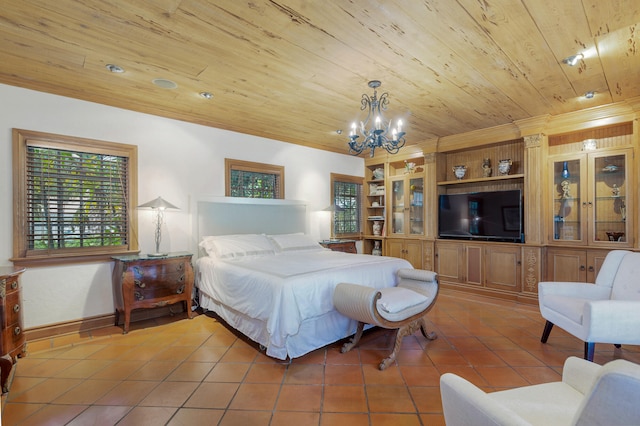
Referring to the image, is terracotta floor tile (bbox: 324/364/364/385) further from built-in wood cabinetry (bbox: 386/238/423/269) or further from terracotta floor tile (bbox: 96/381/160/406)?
built-in wood cabinetry (bbox: 386/238/423/269)

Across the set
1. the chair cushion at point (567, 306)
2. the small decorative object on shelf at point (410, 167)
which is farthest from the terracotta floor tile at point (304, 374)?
the small decorative object on shelf at point (410, 167)

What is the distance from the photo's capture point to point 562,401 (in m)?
1.21

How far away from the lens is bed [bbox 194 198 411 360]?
245 cm

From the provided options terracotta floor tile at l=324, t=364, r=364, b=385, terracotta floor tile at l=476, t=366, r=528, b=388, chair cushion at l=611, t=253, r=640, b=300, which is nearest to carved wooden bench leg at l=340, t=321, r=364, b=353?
terracotta floor tile at l=324, t=364, r=364, b=385

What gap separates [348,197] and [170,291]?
363cm

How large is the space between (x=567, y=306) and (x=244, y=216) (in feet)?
12.2

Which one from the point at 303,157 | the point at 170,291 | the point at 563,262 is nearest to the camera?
the point at 170,291

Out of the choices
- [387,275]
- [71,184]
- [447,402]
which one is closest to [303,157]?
[387,275]

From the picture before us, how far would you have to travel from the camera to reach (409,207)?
18.0 ft

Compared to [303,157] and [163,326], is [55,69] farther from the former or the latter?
[303,157]

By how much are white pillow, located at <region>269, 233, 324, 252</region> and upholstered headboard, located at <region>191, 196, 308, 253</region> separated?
380mm

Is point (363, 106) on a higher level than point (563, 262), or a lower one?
higher

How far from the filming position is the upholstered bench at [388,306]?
234cm

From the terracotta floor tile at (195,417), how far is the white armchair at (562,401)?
1.36m
